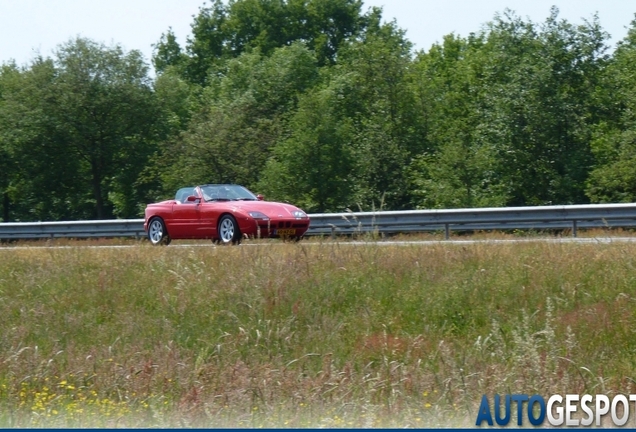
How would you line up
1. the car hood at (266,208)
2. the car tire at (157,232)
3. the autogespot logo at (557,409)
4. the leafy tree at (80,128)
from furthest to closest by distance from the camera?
the leafy tree at (80,128) < the car tire at (157,232) < the car hood at (266,208) < the autogespot logo at (557,409)

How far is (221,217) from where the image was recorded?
59.3ft

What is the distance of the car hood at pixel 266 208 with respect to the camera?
56.7ft

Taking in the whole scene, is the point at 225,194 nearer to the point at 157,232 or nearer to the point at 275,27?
the point at 157,232

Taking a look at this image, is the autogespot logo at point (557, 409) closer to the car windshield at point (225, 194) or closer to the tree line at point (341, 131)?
the car windshield at point (225, 194)

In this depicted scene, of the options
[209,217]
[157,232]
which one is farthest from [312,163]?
[209,217]

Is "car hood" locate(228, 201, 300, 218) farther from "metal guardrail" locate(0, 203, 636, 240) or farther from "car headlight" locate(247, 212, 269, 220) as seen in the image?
"metal guardrail" locate(0, 203, 636, 240)

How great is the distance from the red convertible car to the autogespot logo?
894 centimetres

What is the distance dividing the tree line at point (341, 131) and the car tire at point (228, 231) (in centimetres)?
1419

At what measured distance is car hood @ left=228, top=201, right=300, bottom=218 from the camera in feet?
56.7

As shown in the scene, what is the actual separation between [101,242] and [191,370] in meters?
12.8

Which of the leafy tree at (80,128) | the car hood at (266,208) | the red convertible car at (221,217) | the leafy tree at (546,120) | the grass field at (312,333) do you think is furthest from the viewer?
the leafy tree at (80,128)

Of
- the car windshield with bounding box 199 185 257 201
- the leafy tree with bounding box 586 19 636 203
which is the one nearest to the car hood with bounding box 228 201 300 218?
the car windshield with bounding box 199 185 257 201

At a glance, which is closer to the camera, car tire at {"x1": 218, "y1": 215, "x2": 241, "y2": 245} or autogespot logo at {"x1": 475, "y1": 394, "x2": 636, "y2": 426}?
autogespot logo at {"x1": 475, "y1": 394, "x2": 636, "y2": 426}

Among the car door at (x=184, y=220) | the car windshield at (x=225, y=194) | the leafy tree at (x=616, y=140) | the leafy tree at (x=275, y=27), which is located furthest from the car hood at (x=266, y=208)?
the leafy tree at (x=275, y=27)
